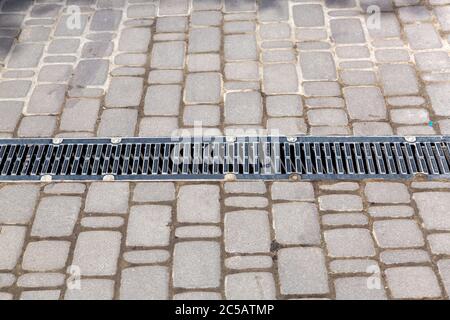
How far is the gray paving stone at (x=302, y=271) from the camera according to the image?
3080mm

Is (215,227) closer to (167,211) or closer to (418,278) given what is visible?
(167,211)

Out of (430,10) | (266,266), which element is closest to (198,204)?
(266,266)

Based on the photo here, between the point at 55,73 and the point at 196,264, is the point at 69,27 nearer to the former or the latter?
the point at 55,73

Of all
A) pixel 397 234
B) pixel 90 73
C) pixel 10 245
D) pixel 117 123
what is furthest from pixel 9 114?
pixel 397 234

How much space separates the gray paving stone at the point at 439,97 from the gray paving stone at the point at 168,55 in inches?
79.5

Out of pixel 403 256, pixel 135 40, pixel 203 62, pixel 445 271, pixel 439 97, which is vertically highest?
pixel 135 40

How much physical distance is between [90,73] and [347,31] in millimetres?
2263

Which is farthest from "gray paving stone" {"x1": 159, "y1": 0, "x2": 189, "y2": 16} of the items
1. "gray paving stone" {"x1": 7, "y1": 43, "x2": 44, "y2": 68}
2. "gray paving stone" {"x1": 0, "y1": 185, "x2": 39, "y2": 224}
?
"gray paving stone" {"x1": 0, "y1": 185, "x2": 39, "y2": 224}

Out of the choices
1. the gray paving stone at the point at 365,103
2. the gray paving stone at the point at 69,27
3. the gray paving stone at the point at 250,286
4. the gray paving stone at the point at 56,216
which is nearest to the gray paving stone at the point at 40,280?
the gray paving stone at the point at 56,216

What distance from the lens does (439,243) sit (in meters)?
3.27

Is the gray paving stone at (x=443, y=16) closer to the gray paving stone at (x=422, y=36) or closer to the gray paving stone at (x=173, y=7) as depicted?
the gray paving stone at (x=422, y=36)

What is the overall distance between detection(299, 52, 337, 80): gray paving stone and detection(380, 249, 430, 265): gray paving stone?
5.45 ft

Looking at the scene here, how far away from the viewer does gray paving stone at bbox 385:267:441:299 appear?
3041 mm

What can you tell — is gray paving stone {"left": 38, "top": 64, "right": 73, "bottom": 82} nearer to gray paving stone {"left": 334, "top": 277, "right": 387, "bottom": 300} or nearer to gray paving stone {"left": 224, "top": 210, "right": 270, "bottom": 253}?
gray paving stone {"left": 224, "top": 210, "right": 270, "bottom": 253}
